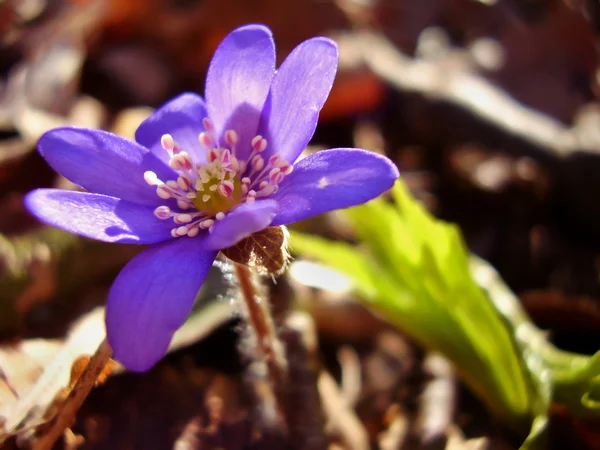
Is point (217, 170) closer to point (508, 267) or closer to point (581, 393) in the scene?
point (581, 393)

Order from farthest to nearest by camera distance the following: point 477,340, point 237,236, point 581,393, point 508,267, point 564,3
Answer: point 564,3 < point 508,267 < point 477,340 < point 581,393 < point 237,236

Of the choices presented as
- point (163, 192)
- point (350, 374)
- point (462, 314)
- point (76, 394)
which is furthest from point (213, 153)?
point (350, 374)

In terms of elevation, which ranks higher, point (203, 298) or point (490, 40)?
point (490, 40)

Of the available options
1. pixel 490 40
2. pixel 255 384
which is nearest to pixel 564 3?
pixel 490 40

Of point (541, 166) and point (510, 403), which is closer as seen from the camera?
point (510, 403)

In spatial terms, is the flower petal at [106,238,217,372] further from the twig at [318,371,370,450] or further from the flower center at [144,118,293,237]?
the twig at [318,371,370,450]

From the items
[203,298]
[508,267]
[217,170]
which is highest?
[217,170]
